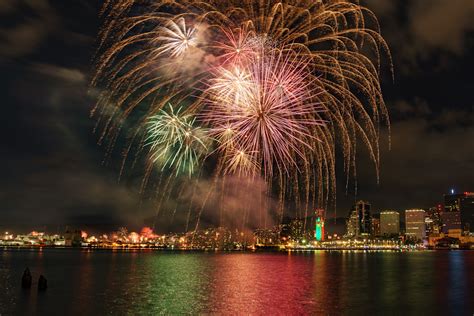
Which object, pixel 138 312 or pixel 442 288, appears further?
pixel 442 288

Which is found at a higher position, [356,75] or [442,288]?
[356,75]

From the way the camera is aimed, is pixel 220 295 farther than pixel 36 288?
No

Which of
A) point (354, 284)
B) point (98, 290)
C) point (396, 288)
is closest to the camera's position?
point (98, 290)

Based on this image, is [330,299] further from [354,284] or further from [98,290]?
[98,290]

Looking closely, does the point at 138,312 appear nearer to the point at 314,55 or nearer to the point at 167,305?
the point at 167,305

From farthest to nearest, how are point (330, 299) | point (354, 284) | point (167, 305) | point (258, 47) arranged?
point (354, 284) < point (330, 299) < point (167, 305) < point (258, 47)

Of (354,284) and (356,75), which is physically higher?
(356,75)

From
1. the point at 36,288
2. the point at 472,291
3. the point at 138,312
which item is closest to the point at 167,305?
the point at 138,312

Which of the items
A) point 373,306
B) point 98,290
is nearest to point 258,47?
point 373,306

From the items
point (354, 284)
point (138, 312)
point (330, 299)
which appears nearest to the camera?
point (138, 312)
